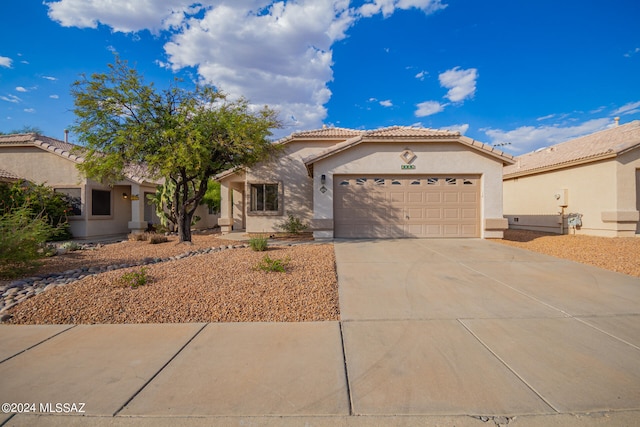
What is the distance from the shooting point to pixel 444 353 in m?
3.33

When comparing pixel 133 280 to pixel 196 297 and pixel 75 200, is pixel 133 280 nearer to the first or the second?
pixel 196 297

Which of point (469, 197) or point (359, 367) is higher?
point (469, 197)

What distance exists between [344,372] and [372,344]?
68 cm

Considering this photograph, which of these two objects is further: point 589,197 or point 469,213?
point 589,197

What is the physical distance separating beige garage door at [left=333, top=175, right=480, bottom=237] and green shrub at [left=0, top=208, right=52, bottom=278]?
8.90 metres

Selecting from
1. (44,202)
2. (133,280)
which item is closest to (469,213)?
(133,280)

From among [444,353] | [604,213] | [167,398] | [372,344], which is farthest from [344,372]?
[604,213]

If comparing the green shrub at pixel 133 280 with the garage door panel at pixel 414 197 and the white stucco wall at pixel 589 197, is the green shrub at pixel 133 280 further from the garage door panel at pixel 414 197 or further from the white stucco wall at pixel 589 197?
the white stucco wall at pixel 589 197

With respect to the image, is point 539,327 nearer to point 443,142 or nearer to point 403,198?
point 403,198

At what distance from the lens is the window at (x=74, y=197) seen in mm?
13586

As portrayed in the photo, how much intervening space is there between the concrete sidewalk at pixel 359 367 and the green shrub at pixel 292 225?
9111 mm

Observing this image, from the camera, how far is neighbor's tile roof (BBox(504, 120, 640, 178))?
12.2 metres

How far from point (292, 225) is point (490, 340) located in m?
11.0

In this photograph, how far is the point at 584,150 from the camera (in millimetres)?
14062
